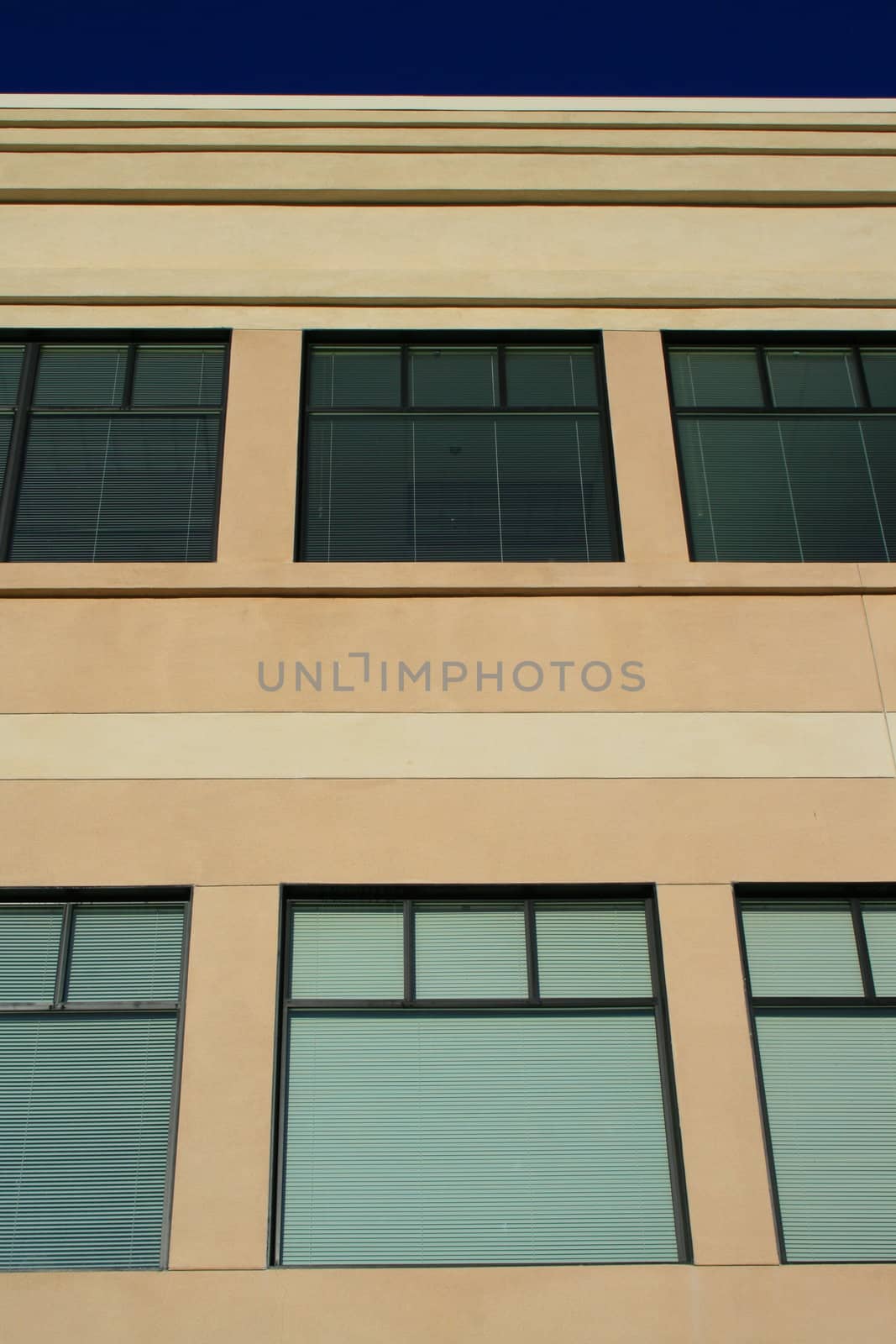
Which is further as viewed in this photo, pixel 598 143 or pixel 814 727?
pixel 598 143

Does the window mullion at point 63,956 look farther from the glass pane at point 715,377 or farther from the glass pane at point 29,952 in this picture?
the glass pane at point 715,377

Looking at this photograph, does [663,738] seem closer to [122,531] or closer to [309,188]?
[122,531]

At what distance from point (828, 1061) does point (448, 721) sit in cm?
345

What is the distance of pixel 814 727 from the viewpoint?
30.9 feet

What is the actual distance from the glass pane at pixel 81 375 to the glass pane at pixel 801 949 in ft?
22.3

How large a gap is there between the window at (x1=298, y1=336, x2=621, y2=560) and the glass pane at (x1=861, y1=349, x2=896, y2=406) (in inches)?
94.3

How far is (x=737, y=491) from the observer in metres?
10.8

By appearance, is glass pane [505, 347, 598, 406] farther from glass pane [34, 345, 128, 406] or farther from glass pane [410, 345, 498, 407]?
glass pane [34, 345, 128, 406]

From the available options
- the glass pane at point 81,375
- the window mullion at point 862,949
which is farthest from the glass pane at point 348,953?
the glass pane at point 81,375

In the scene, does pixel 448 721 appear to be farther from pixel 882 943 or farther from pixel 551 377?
pixel 551 377

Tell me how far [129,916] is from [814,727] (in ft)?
16.5

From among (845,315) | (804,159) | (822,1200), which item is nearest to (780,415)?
(845,315)

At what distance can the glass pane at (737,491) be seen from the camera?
34.6 feet

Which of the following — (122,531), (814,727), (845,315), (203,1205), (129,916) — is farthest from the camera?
(845,315)
